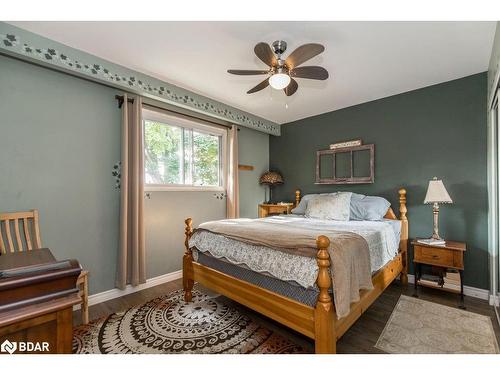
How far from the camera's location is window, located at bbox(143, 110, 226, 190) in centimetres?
318

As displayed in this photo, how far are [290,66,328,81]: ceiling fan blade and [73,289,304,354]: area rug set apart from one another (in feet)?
7.31

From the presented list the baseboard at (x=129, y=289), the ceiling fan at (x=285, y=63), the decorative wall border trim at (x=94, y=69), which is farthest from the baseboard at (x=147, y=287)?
the ceiling fan at (x=285, y=63)

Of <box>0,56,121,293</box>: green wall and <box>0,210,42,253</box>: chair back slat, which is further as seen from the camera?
<box>0,56,121,293</box>: green wall

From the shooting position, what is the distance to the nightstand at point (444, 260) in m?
2.52

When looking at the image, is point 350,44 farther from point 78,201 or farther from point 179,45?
point 78,201

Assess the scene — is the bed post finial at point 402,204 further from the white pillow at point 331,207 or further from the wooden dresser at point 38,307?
the wooden dresser at point 38,307

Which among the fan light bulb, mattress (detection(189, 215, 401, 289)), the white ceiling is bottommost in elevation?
mattress (detection(189, 215, 401, 289))

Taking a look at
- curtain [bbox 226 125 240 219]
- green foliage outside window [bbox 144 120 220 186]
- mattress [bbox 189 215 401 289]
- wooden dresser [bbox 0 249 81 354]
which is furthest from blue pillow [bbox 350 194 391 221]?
wooden dresser [bbox 0 249 81 354]

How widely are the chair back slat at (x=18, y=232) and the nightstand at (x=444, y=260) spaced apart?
3.88 meters

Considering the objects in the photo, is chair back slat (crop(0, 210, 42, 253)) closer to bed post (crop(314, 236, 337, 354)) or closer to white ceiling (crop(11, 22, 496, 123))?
white ceiling (crop(11, 22, 496, 123))

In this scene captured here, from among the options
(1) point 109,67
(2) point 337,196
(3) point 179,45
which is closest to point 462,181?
(2) point 337,196

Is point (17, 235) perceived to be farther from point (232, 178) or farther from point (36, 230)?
point (232, 178)

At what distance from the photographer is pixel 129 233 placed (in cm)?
281
